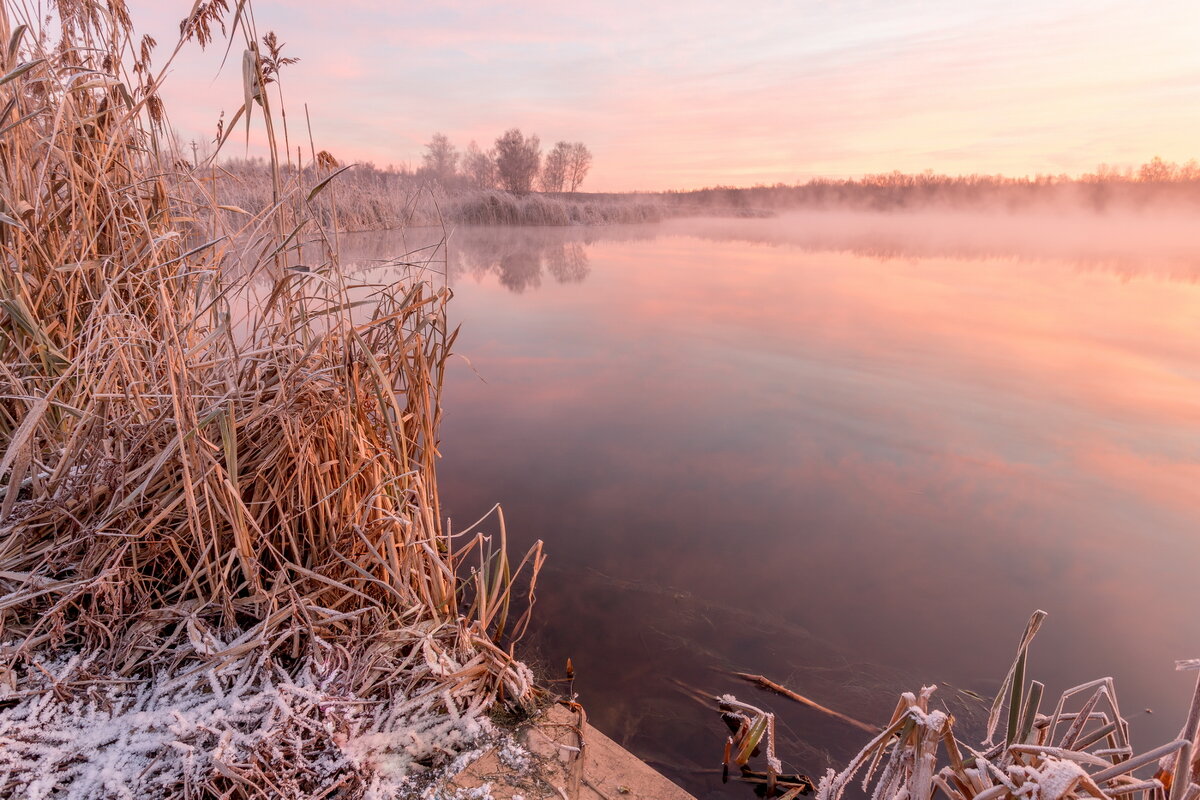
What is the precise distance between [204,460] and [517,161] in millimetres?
21173

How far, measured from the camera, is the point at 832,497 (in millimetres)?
2625

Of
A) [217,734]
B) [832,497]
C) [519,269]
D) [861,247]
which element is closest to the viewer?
[217,734]

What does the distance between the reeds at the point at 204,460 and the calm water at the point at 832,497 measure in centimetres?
62

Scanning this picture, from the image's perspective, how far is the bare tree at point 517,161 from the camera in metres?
20.2

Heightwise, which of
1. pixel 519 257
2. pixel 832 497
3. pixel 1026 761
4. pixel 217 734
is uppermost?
pixel 519 257

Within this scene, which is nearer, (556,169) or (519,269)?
(519,269)

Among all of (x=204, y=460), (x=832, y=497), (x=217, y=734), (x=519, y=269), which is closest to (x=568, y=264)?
(x=519, y=269)

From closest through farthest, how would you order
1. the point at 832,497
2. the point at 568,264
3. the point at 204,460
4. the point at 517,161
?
the point at 204,460
the point at 832,497
the point at 568,264
the point at 517,161

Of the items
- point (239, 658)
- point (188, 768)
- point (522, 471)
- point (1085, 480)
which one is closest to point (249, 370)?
point (239, 658)

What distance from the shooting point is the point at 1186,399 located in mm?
3857

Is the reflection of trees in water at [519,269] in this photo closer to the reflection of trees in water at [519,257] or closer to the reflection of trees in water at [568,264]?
the reflection of trees in water at [519,257]

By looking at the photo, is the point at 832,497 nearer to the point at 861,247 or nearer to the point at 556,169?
the point at 861,247

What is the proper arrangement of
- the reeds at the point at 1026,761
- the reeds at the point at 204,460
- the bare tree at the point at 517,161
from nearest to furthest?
1. the reeds at the point at 1026,761
2. the reeds at the point at 204,460
3. the bare tree at the point at 517,161

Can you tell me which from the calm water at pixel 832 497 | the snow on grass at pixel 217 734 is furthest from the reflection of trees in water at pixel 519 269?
the snow on grass at pixel 217 734
